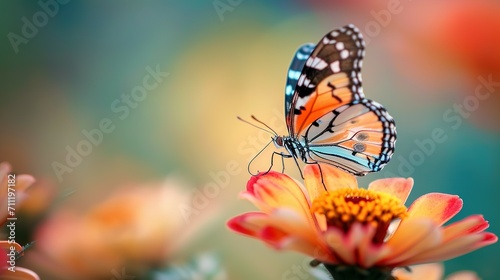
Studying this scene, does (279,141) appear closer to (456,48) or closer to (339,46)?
(339,46)

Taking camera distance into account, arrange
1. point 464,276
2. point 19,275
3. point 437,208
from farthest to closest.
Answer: point 464,276
point 19,275
point 437,208

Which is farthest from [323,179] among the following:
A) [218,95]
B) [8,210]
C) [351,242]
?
[8,210]

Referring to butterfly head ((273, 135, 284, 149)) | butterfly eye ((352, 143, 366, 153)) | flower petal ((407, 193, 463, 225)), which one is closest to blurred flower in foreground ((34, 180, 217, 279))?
butterfly head ((273, 135, 284, 149))


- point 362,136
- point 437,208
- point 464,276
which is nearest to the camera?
point 437,208

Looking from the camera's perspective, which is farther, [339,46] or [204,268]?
[204,268]

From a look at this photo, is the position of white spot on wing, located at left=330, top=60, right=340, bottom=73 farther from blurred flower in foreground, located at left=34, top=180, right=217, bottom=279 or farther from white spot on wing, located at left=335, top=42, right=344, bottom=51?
blurred flower in foreground, located at left=34, top=180, right=217, bottom=279

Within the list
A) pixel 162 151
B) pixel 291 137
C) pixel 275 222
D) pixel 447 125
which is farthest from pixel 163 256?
pixel 447 125

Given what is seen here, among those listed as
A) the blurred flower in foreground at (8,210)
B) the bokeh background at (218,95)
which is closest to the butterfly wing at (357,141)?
the bokeh background at (218,95)
